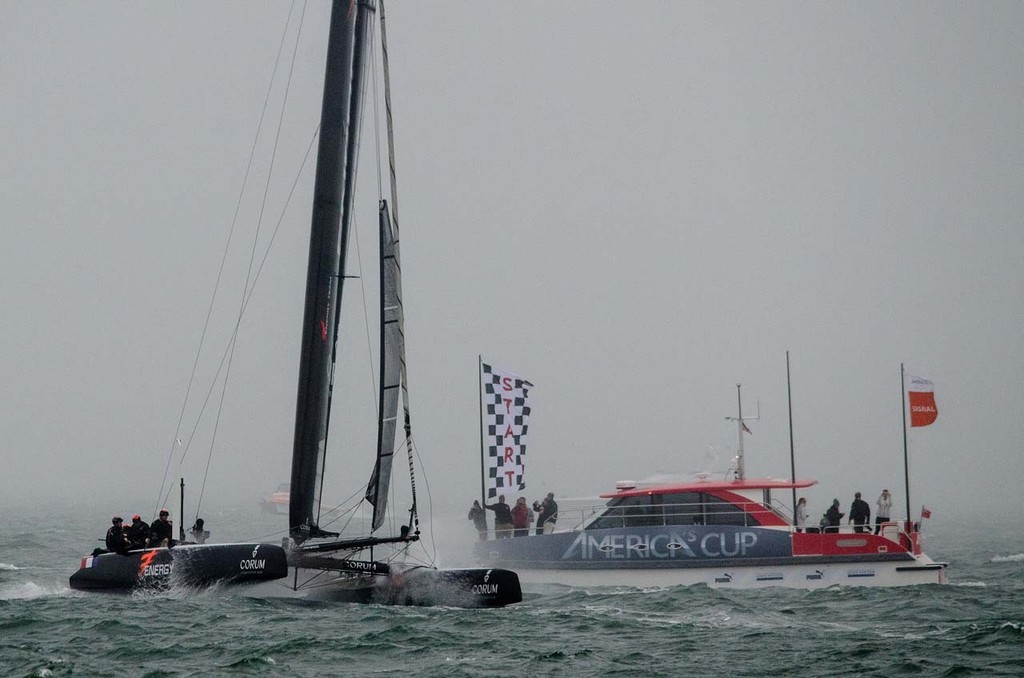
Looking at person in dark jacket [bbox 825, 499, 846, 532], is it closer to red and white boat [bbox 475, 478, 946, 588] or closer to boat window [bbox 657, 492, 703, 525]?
red and white boat [bbox 475, 478, 946, 588]

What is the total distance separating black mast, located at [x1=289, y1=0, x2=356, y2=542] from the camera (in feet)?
69.4

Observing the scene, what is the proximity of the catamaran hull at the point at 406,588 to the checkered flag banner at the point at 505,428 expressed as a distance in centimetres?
745

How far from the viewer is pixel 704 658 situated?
622 inches

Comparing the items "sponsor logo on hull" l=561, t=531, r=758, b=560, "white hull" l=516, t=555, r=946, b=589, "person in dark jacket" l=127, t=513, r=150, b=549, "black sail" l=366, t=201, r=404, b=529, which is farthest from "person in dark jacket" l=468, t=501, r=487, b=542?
"person in dark jacket" l=127, t=513, r=150, b=549

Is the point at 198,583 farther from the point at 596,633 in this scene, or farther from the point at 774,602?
the point at 774,602

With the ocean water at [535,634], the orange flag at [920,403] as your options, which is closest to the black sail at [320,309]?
the ocean water at [535,634]

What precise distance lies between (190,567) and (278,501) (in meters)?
43.1

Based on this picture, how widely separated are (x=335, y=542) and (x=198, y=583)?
238 cm

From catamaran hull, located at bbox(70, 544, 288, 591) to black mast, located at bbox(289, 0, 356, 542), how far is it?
1233 mm

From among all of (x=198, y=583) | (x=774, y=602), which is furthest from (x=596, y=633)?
(x=198, y=583)

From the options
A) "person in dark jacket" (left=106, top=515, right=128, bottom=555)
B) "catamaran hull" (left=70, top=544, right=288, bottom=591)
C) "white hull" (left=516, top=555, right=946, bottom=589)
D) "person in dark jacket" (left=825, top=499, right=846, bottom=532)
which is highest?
"person in dark jacket" (left=825, top=499, right=846, bottom=532)

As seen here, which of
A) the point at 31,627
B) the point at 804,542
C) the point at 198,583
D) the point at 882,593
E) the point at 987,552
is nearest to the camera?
the point at 31,627

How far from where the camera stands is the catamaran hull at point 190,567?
1980 centimetres

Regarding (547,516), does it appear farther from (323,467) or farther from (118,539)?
(118,539)
